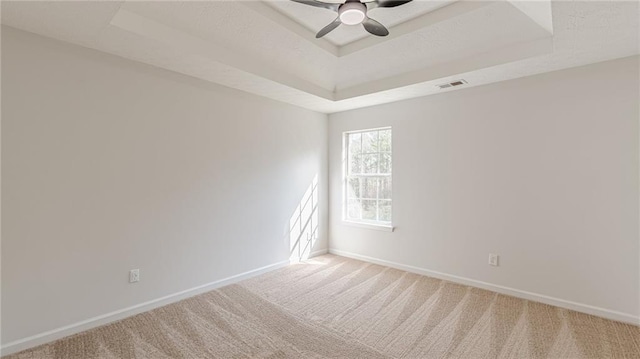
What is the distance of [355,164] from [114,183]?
3.22 metres

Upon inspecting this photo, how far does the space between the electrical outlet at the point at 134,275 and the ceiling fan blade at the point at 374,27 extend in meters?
2.98

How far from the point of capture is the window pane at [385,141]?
4374mm

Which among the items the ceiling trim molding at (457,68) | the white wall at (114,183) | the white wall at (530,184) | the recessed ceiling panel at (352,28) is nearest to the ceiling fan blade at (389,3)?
the recessed ceiling panel at (352,28)

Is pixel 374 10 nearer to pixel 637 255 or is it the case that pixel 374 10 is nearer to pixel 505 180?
pixel 505 180

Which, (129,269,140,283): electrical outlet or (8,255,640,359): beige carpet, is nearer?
(8,255,640,359): beige carpet

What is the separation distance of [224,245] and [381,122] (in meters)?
2.70

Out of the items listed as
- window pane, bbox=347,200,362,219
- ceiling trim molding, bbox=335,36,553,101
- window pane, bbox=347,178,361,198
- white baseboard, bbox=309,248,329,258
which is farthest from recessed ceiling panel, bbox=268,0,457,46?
white baseboard, bbox=309,248,329,258

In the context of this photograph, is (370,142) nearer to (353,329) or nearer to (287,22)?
(287,22)

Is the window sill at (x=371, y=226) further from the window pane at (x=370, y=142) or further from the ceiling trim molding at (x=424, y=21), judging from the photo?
the ceiling trim molding at (x=424, y=21)

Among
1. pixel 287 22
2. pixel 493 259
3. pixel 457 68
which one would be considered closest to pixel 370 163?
pixel 457 68

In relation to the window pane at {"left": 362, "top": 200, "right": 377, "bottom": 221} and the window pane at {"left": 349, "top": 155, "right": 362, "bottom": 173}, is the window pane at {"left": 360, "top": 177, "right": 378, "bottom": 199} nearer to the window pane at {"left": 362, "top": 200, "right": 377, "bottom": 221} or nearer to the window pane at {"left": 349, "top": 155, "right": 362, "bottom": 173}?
the window pane at {"left": 362, "top": 200, "right": 377, "bottom": 221}

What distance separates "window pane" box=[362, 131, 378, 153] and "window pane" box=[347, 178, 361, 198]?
498 millimetres

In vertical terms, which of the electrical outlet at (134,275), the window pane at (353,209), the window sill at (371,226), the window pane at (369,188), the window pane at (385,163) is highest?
the window pane at (385,163)

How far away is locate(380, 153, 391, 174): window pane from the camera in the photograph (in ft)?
14.3
